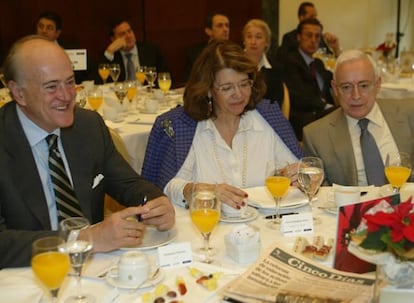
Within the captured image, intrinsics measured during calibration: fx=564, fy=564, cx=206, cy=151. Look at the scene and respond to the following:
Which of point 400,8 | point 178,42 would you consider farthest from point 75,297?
point 400,8

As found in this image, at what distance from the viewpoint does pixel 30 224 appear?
6.91 feet

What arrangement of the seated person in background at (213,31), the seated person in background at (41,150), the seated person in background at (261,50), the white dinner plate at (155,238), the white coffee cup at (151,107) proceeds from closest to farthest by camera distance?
the white dinner plate at (155,238)
the seated person in background at (41,150)
the white coffee cup at (151,107)
the seated person in background at (261,50)
the seated person in background at (213,31)

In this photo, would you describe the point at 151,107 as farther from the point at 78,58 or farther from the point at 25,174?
the point at 25,174

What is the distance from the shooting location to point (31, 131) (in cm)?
218

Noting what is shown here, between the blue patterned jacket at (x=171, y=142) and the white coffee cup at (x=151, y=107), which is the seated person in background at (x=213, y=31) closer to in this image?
the white coffee cup at (x=151, y=107)

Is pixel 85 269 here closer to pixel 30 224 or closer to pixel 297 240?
pixel 30 224

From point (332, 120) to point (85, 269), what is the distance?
1.67m

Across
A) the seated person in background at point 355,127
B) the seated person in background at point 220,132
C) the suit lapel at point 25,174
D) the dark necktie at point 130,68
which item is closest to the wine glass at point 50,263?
the suit lapel at point 25,174

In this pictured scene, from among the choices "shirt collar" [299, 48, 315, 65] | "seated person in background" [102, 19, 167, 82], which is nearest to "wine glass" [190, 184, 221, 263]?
"shirt collar" [299, 48, 315, 65]

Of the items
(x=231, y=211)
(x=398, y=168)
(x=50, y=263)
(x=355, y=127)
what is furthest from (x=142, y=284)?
(x=355, y=127)

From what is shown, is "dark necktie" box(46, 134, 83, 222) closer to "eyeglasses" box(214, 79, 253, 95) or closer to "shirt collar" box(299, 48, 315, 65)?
"eyeglasses" box(214, 79, 253, 95)

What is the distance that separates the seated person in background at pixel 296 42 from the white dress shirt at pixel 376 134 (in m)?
3.66

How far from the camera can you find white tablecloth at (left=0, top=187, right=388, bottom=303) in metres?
1.56

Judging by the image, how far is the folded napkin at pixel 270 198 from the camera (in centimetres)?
221
